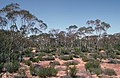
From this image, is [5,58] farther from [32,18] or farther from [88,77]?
[88,77]

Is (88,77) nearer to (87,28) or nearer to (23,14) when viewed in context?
(23,14)

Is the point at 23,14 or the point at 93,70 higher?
the point at 23,14

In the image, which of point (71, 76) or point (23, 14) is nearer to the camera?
point (71, 76)

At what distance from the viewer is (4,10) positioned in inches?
1007

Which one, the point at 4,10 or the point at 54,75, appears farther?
the point at 4,10

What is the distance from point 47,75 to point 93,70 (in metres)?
4.29

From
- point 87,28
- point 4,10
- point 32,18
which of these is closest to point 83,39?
point 87,28

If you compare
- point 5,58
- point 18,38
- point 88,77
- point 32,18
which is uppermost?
point 32,18

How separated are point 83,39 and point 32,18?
40773mm

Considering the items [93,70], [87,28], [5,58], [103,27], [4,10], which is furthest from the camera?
[87,28]

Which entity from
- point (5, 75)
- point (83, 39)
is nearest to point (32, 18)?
point (5, 75)

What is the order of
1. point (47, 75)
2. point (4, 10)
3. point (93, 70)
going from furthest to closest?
point (4, 10), point (93, 70), point (47, 75)

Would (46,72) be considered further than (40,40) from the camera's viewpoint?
No

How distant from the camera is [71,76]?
17875mm
